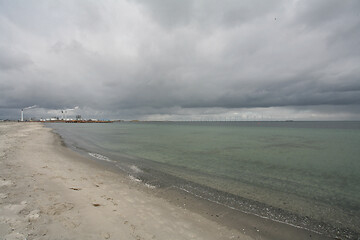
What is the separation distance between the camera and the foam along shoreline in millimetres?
5473

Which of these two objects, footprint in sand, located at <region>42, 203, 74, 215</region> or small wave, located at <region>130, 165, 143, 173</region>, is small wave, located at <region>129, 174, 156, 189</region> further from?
footprint in sand, located at <region>42, 203, 74, 215</region>

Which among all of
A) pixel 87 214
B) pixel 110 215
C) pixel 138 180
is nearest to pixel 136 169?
pixel 138 180

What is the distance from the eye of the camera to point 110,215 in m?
6.70

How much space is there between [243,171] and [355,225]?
354 inches

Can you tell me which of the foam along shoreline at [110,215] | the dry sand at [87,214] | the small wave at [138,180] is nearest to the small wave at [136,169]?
the small wave at [138,180]

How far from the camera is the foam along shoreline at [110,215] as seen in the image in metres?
5.47

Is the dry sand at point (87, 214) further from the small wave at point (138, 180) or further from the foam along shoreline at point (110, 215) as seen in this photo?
the small wave at point (138, 180)

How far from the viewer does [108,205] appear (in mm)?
7621

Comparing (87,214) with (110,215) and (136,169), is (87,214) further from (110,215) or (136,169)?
(136,169)

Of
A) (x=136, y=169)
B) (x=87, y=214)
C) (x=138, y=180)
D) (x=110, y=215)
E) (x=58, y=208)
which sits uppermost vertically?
(x=58, y=208)

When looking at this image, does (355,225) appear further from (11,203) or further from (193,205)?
(11,203)

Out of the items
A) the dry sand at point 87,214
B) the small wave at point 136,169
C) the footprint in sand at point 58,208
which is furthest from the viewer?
the small wave at point 136,169

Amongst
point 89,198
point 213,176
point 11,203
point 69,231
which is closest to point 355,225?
point 213,176

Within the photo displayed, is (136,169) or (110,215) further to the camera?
(136,169)
